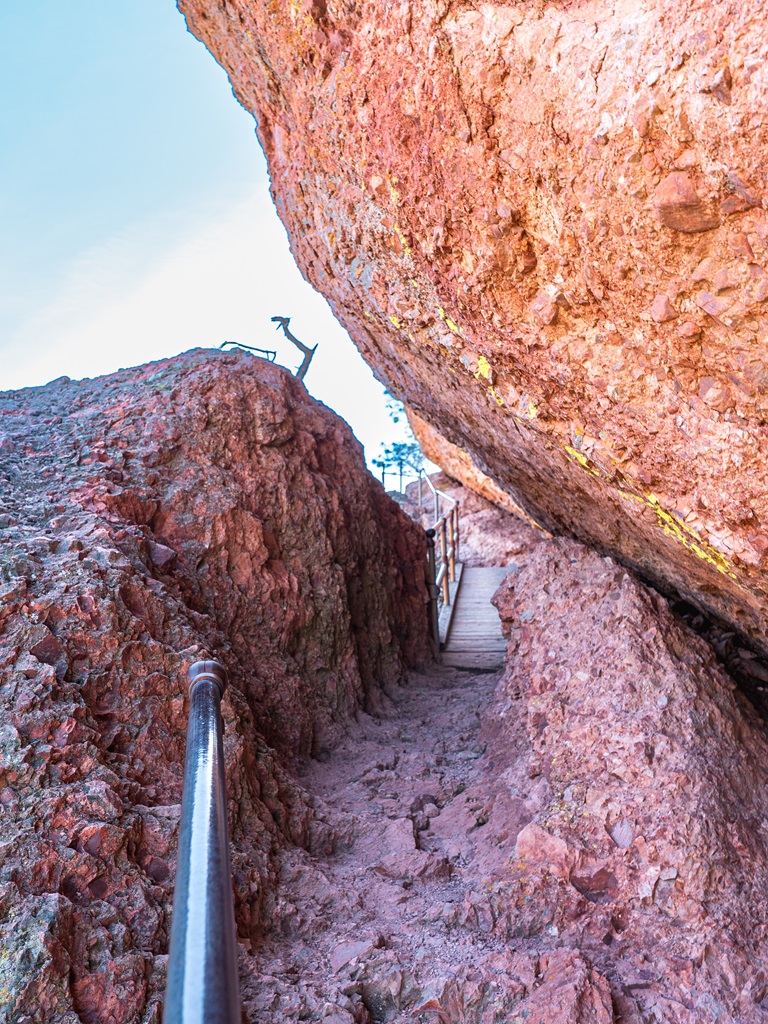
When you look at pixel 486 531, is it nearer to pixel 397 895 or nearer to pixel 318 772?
pixel 318 772

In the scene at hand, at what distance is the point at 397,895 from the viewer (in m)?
2.78

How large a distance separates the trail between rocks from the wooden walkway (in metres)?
3.64

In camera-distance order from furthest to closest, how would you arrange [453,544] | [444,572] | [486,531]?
[486,531]
[453,544]
[444,572]

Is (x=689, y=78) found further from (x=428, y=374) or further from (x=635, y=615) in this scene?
(x=428, y=374)

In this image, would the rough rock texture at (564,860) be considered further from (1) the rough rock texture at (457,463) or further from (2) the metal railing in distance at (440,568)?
(1) the rough rock texture at (457,463)

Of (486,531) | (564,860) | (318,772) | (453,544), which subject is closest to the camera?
(564,860)

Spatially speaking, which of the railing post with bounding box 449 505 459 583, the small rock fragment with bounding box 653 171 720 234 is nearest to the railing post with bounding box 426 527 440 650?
the railing post with bounding box 449 505 459 583

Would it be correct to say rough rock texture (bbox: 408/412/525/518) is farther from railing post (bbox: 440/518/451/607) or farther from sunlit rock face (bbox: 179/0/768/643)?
sunlit rock face (bbox: 179/0/768/643)

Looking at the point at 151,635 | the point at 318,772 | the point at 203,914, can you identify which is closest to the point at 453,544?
the point at 318,772

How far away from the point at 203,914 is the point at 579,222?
2389mm

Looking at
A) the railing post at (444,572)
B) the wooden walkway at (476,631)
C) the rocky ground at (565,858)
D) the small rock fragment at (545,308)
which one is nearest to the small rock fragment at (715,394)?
the small rock fragment at (545,308)

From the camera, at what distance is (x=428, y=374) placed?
4.68 m

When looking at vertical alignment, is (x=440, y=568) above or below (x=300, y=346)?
below

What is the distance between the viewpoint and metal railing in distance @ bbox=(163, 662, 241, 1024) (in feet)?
3.06
